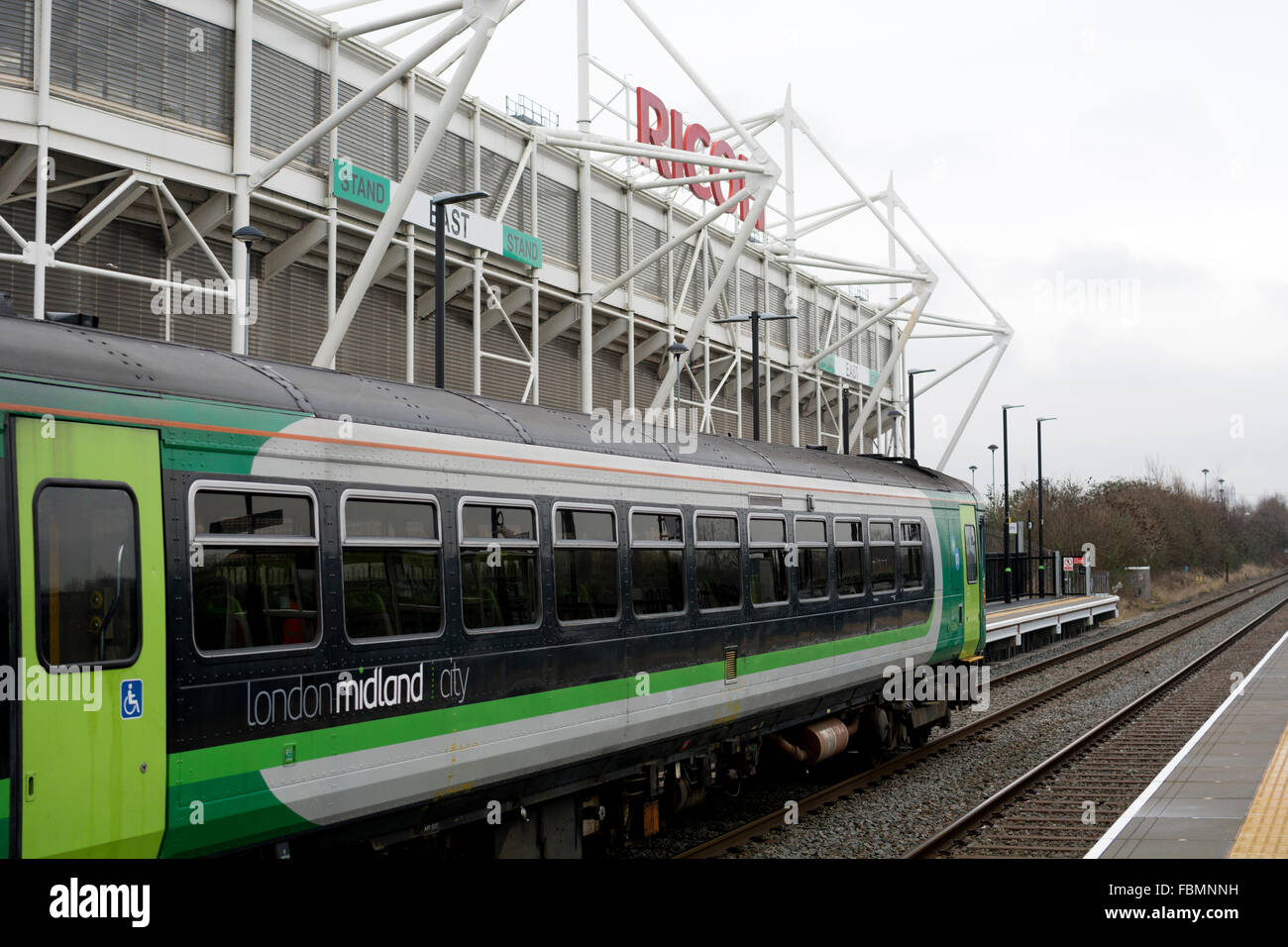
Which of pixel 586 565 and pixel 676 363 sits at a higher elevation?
pixel 676 363

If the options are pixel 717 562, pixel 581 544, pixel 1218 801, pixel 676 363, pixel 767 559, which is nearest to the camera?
pixel 581 544

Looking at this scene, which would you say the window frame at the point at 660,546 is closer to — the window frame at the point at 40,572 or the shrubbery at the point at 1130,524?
the window frame at the point at 40,572

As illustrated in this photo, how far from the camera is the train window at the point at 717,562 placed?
10.5 metres

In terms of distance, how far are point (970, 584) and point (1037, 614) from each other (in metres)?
19.7

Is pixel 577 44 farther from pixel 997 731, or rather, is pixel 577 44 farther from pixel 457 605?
pixel 457 605

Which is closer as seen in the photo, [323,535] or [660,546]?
[323,535]

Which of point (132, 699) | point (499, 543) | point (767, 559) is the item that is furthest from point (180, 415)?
point (767, 559)

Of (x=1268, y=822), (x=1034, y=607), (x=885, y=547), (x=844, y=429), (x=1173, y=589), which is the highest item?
(x=844, y=429)

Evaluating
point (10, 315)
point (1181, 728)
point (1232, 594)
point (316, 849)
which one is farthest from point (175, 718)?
point (1232, 594)

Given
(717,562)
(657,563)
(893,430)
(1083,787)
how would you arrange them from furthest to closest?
(893,430)
(1083,787)
(717,562)
(657,563)

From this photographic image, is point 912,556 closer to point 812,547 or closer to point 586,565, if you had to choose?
point 812,547

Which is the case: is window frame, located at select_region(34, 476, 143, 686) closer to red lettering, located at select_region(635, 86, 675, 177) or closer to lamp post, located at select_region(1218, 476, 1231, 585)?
A: red lettering, located at select_region(635, 86, 675, 177)

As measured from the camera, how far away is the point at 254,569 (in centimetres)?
639

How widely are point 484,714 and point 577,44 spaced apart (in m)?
25.2
